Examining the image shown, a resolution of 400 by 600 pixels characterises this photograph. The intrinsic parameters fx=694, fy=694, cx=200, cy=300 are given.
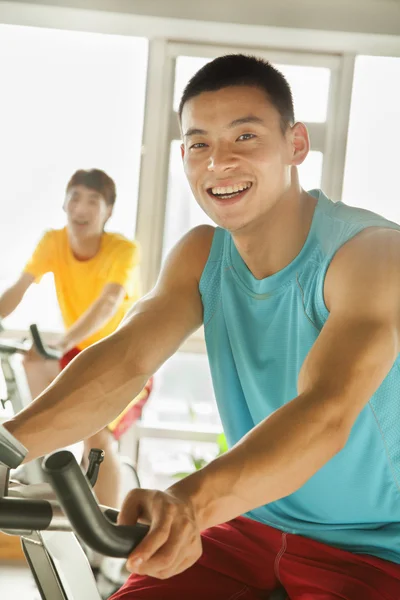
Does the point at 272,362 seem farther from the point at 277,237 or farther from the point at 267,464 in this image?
the point at 267,464

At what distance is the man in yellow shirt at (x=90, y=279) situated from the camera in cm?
318

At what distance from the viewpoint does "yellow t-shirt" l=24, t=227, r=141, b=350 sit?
11.2ft

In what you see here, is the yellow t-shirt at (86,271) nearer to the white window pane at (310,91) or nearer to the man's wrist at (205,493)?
the white window pane at (310,91)

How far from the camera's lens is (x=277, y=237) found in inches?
49.8

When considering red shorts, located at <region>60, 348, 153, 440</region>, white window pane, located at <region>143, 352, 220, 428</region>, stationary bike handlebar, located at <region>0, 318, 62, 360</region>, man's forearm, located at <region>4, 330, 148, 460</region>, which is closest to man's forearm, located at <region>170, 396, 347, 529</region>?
man's forearm, located at <region>4, 330, 148, 460</region>

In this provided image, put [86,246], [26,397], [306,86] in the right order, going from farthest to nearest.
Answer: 1. [306,86]
2. [86,246]
3. [26,397]

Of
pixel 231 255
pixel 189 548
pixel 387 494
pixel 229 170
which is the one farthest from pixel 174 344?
pixel 189 548

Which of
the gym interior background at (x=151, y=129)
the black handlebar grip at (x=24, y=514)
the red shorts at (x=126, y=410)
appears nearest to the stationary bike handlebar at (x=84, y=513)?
the black handlebar grip at (x=24, y=514)

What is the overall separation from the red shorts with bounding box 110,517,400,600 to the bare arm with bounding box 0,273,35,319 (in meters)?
2.41

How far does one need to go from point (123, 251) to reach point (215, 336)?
2.20 meters

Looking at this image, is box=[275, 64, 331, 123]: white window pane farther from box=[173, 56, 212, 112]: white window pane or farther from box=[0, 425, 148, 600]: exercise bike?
box=[0, 425, 148, 600]: exercise bike

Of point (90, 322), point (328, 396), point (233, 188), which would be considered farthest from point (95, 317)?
point (328, 396)

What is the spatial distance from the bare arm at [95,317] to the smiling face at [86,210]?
353 mm

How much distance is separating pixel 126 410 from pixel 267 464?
2.57 metres
